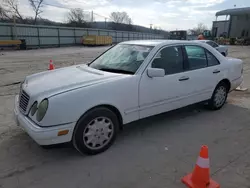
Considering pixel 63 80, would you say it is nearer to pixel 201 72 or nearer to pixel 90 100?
pixel 90 100

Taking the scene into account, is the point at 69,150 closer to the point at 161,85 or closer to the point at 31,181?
the point at 31,181

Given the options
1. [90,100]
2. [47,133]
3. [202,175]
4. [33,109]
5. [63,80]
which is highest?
[63,80]

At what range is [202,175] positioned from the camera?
2332mm

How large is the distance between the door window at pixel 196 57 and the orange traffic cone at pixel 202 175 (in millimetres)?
2084

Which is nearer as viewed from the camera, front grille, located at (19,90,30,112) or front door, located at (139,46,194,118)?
front grille, located at (19,90,30,112)

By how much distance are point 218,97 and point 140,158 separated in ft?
8.77

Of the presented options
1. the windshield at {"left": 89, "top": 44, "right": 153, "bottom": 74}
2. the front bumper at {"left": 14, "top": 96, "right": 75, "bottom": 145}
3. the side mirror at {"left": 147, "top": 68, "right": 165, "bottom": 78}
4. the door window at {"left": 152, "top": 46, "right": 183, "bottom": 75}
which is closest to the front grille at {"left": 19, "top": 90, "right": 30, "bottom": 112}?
the front bumper at {"left": 14, "top": 96, "right": 75, "bottom": 145}

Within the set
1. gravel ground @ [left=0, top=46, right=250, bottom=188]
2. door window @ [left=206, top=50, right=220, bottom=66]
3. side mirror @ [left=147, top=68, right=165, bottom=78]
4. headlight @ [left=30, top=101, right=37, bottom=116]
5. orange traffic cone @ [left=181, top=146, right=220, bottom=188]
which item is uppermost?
door window @ [left=206, top=50, right=220, bottom=66]

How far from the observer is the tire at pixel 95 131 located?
9.21 feet

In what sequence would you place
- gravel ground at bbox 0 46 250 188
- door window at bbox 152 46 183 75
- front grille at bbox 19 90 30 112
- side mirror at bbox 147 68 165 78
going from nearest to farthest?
gravel ground at bbox 0 46 250 188
front grille at bbox 19 90 30 112
side mirror at bbox 147 68 165 78
door window at bbox 152 46 183 75

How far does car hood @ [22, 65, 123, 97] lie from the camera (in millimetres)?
2840

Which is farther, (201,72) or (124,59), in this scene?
(201,72)

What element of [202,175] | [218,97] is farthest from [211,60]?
[202,175]

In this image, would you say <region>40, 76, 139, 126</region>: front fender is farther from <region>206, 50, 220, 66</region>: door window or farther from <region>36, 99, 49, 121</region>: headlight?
<region>206, 50, 220, 66</region>: door window
